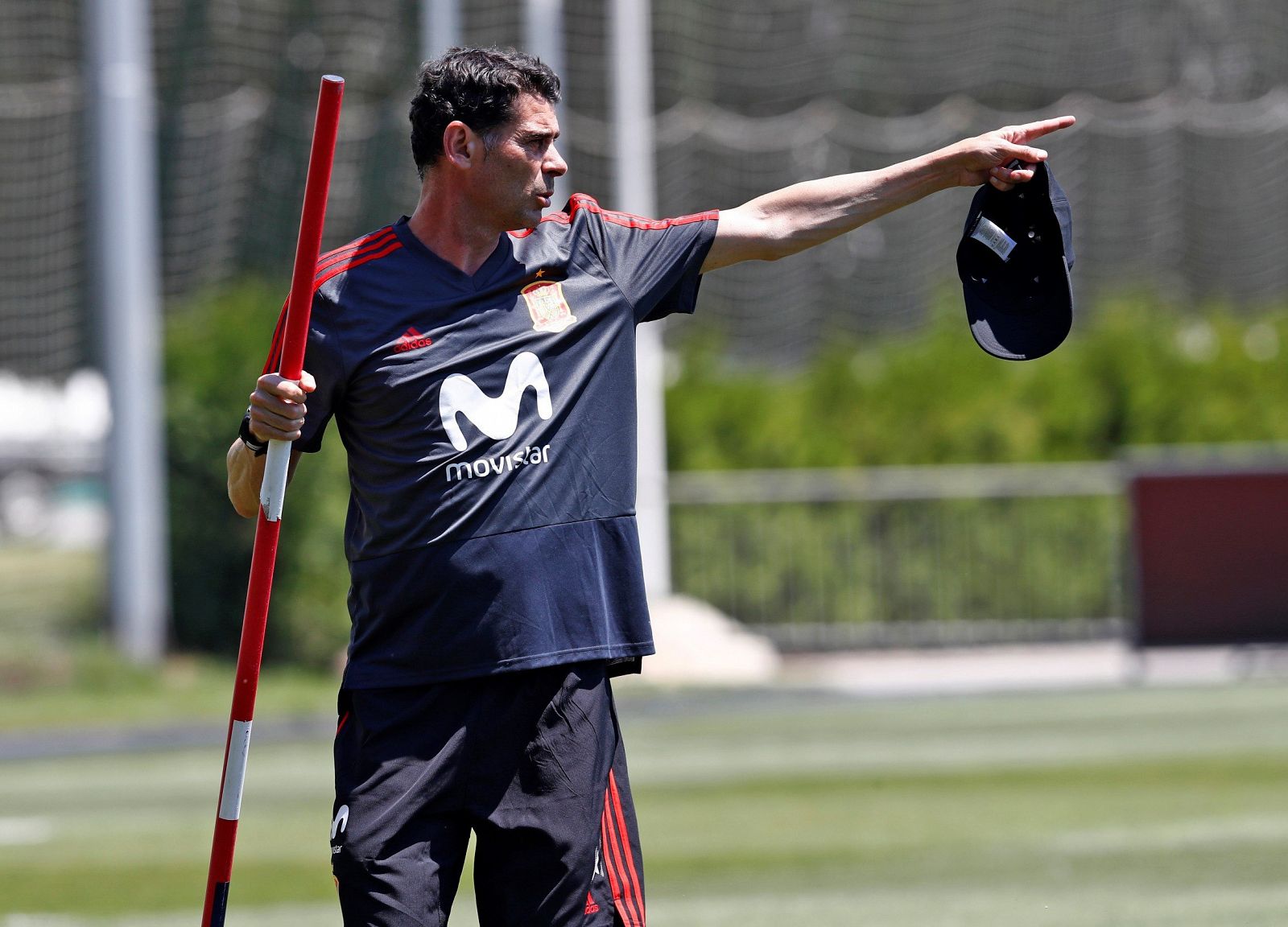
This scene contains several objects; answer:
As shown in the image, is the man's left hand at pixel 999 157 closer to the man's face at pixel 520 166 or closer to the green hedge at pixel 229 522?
the man's face at pixel 520 166

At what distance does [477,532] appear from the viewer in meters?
3.59

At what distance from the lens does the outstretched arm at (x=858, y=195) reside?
3.94 metres

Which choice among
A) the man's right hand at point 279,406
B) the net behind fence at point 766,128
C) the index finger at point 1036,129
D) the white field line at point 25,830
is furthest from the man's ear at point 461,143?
the net behind fence at point 766,128

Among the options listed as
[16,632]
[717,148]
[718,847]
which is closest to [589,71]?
[717,148]

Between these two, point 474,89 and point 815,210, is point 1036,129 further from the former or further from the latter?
point 474,89

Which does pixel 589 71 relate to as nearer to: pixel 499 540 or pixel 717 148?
pixel 717 148

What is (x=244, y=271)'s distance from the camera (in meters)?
16.6

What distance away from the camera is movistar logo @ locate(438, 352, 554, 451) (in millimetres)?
3602

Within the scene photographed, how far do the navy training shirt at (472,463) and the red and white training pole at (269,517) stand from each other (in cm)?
9

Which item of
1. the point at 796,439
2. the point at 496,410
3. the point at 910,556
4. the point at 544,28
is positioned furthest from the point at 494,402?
the point at 796,439

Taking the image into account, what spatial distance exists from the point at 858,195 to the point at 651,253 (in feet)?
1.52

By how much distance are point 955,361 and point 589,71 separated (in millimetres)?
4472

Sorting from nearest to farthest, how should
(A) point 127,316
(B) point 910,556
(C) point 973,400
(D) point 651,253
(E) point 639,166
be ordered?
1. (D) point 651,253
2. (A) point 127,316
3. (B) point 910,556
4. (E) point 639,166
5. (C) point 973,400

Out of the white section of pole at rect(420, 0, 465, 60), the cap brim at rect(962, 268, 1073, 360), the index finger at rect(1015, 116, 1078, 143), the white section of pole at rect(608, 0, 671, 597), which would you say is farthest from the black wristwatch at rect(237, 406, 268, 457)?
the white section of pole at rect(608, 0, 671, 597)
